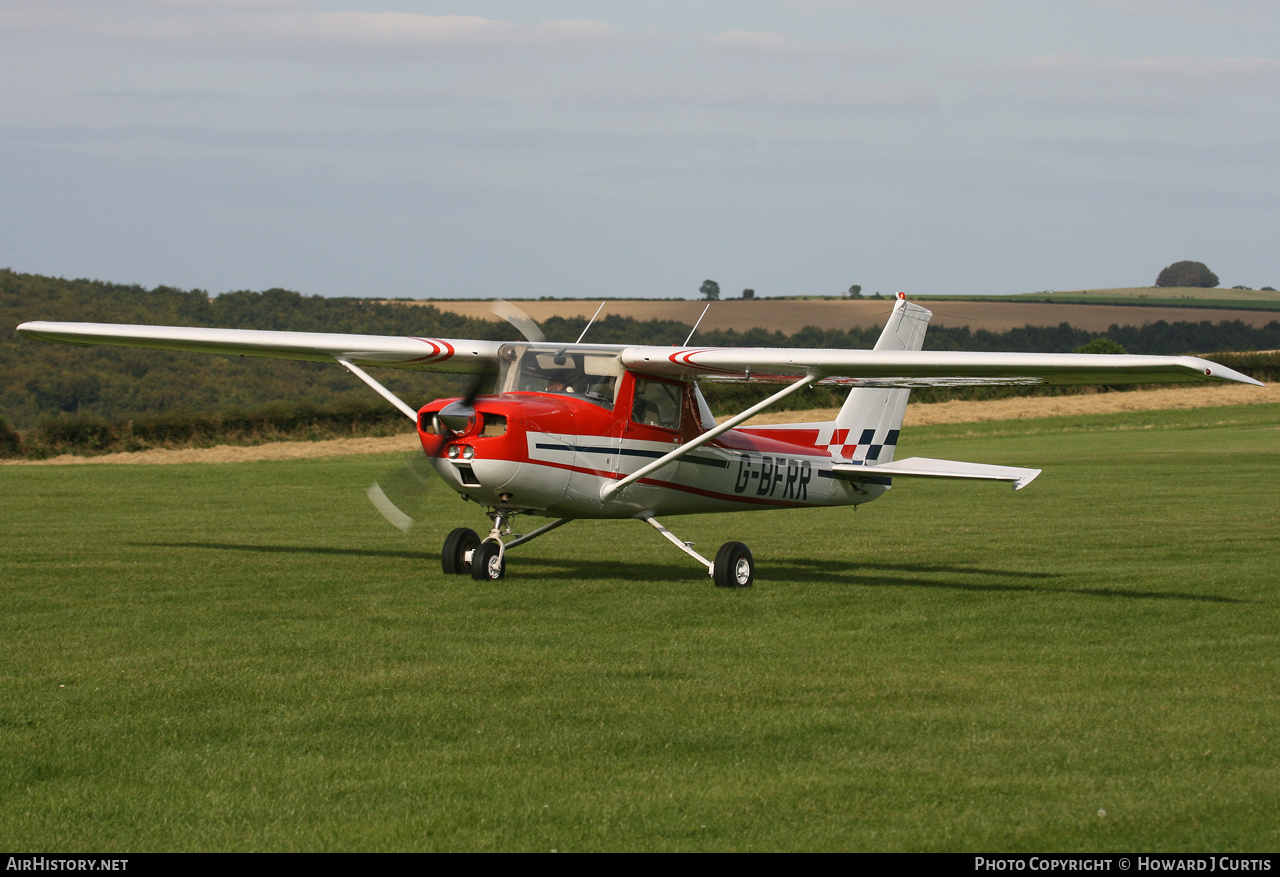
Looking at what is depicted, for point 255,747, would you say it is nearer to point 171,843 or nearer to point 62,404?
point 171,843

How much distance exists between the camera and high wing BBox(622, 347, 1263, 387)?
10570 mm

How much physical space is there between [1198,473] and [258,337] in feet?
71.9

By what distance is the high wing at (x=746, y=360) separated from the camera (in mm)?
10891

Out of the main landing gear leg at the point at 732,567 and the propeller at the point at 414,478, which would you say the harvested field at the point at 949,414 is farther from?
the main landing gear leg at the point at 732,567

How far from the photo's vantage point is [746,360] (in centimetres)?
1238

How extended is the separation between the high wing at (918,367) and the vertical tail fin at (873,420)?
1819 mm

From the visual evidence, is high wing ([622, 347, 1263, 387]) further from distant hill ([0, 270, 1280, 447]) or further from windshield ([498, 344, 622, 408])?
distant hill ([0, 270, 1280, 447])

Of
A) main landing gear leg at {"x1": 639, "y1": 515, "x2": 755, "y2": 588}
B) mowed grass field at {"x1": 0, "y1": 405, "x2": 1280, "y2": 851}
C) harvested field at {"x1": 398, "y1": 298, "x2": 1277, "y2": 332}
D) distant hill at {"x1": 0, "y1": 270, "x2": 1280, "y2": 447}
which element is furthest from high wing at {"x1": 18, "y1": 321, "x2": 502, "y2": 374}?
harvested field at {"x1": 398, "y1": 298, "x2": 1277, "y2": 332}

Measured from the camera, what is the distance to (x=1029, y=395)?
187 ft

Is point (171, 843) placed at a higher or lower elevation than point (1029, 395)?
lower

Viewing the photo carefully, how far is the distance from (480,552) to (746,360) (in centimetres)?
323

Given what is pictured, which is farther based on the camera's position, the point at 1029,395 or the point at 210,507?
the point at 1029,395

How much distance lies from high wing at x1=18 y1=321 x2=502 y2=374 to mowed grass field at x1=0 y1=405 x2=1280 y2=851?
89.7 inches

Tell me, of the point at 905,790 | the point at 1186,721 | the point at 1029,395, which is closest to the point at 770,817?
the point at 905,790
